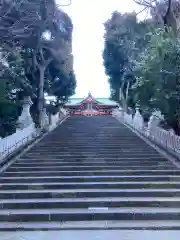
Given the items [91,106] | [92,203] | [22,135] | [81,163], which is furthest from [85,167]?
[91,106]

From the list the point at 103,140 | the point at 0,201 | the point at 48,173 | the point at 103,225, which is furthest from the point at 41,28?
the point at 103,225

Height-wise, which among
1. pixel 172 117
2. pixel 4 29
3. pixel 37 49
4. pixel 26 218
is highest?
pixel 37 49

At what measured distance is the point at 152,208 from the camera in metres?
8.41

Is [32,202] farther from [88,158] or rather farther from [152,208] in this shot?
[88,158]

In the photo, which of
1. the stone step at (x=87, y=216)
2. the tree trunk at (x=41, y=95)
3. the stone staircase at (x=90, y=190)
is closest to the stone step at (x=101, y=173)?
the stone staircase at (x=90, y=190)

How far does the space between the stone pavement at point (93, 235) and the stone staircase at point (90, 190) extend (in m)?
0.24

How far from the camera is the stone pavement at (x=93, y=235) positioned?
259 inches

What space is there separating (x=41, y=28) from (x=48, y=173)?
14547 millimetres

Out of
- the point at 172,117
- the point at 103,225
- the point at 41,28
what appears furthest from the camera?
the point at 41,28

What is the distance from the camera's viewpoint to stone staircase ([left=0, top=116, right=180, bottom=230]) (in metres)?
7.85

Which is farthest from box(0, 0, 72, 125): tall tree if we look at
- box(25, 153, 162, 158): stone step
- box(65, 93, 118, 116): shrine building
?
box(65, 93, 118, 116): shrine building

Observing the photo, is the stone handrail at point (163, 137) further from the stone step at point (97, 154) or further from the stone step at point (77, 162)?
the stone step at point (77, 162)

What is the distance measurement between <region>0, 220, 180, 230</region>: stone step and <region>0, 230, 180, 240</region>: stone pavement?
0.55 feet

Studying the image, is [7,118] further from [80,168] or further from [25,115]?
[25,115]
